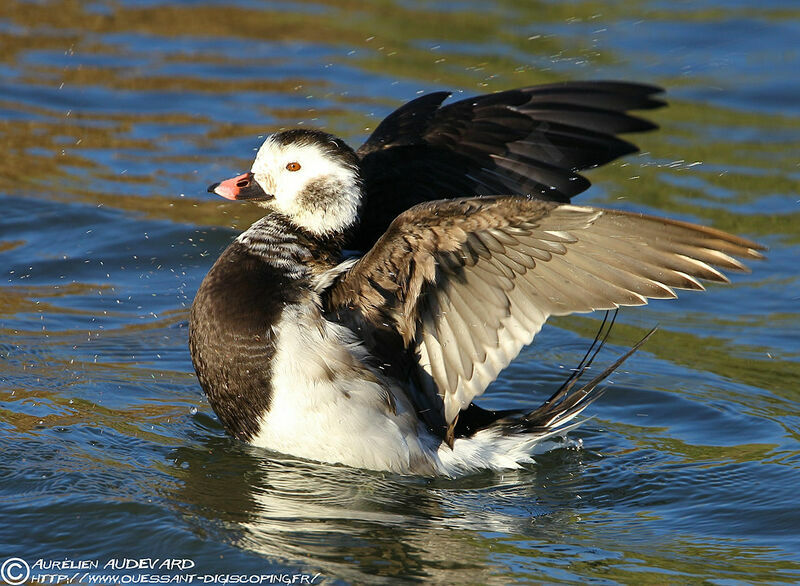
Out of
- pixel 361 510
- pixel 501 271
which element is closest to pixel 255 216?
pixel 361 510

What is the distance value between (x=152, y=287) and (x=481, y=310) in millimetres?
3282

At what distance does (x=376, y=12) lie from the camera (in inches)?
457

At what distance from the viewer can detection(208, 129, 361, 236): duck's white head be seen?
5211 millimetres

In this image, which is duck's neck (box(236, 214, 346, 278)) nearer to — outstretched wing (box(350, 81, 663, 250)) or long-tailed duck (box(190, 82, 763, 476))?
long-tailed duck (box(190, 82, 763, 476))

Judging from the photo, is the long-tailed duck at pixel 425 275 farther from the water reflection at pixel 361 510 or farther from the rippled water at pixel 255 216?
the rippled water at pixel 255 216

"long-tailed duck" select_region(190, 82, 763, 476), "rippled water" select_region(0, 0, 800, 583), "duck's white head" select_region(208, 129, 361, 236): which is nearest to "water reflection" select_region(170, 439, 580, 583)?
"rippled water" select_region(0, 0, 800, 583)

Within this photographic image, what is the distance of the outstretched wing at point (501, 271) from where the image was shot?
4.27 m

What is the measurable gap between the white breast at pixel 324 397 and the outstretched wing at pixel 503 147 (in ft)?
2.32

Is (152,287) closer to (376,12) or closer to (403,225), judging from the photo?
(403,225)

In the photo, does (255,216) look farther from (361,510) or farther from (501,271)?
(501,271)

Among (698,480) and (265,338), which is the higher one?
(265,338)

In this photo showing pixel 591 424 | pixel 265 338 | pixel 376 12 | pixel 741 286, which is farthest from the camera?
pixel 376 12

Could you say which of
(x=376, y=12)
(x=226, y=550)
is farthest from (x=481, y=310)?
(x=376, y=12)

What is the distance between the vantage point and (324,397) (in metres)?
4.91
